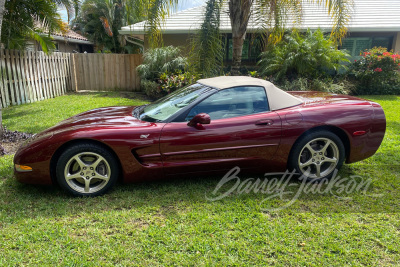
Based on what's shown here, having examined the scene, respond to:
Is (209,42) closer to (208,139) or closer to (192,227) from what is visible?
(208,139)

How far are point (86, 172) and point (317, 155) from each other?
2.81m

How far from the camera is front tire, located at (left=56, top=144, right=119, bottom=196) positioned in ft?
10.2

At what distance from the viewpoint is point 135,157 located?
10.6ft

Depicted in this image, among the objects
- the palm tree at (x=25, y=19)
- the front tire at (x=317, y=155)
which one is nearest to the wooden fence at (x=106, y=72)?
the palm tree at (x=25, y=19)

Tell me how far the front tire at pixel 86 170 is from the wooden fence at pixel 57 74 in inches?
276

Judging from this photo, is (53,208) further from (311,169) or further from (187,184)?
(311,169)

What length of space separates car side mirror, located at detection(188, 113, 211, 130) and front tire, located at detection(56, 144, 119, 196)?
99cm

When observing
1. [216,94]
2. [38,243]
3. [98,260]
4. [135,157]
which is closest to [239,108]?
[216,94]

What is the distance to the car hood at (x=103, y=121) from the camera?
11.0ft

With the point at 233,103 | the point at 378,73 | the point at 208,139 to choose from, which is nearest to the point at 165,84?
the point at 233,103

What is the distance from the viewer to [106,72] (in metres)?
12.7

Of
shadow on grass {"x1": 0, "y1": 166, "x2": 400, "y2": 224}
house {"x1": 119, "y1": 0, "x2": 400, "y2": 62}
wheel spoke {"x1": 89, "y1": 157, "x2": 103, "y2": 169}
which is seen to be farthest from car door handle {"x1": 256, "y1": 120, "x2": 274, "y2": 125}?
house {"x1": 119, "y1": 0, "x2": 400, "y2": 62}

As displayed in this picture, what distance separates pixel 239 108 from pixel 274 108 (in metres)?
0.45

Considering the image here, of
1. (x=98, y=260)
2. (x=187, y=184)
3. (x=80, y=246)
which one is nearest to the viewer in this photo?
(x=98, y=260)
